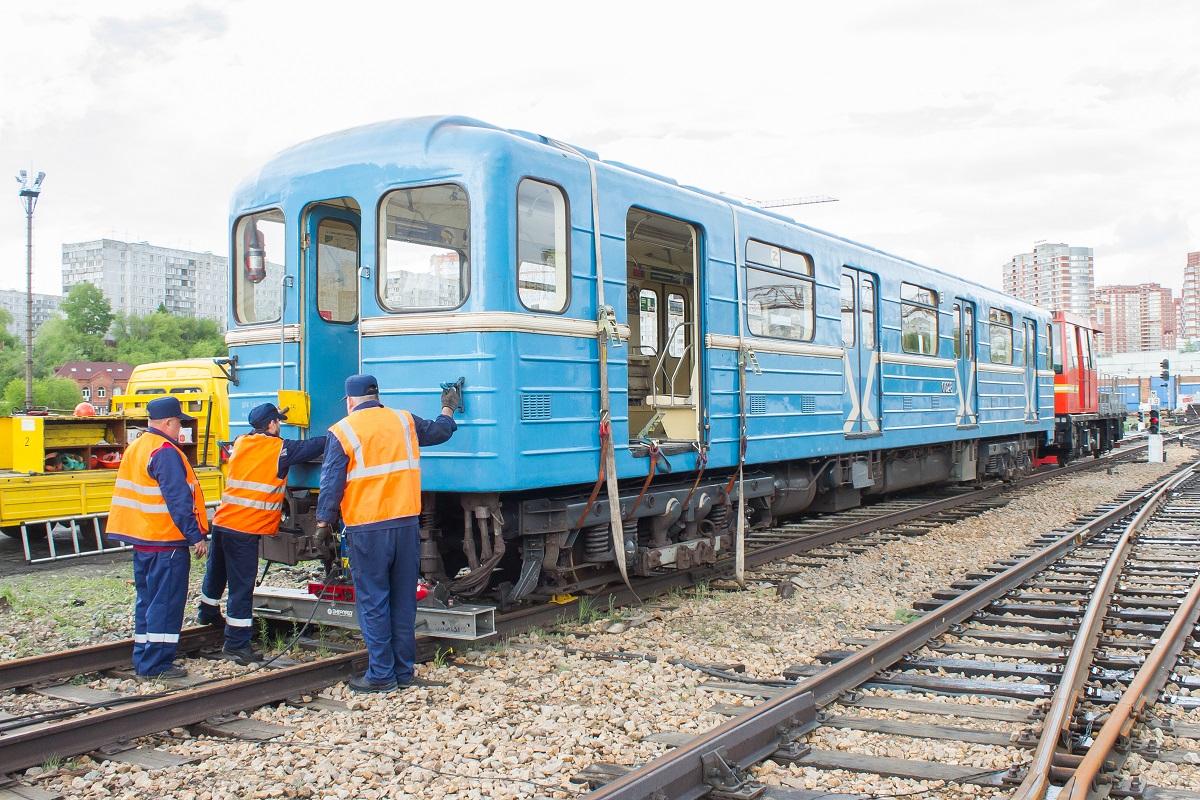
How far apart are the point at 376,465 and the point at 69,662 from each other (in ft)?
6.81

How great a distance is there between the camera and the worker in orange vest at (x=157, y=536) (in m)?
5.64

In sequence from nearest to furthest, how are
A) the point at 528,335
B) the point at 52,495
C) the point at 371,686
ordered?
the point at 371,686
the point at 528,335
the point at 52,495

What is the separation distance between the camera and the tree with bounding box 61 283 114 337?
8994cm

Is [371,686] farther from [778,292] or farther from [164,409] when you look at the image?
[778,292]

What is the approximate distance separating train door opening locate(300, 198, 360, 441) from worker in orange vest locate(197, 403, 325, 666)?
667 mm

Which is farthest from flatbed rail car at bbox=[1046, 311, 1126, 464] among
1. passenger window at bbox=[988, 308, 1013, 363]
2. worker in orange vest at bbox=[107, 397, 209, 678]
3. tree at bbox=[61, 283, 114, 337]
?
tree at bbox=[61, 283, 114, 337]

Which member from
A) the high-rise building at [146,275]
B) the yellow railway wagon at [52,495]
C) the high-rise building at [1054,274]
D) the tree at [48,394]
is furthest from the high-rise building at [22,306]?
the yellow railway wagon at [52,495]

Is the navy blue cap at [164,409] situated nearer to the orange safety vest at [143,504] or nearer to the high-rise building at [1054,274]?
the orange safety vest at [143,504]

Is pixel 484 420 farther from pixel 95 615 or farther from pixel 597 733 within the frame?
pixel 95 615

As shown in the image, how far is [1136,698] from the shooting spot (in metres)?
4.81

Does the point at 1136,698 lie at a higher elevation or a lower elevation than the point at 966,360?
lower

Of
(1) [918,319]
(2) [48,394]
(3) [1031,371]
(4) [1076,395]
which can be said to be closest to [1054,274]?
(4) [1076,395]

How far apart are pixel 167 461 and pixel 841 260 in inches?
268

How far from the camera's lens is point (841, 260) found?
10195 mm
